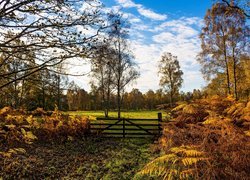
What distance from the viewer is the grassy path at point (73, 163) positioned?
7.36 meters

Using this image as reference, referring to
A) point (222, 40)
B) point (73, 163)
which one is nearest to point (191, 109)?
point (73, 163)

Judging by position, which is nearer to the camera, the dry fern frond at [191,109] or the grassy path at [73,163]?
the grassy path at [73,163]

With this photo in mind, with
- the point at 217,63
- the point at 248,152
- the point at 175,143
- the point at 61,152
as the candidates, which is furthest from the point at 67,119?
the point at 217,63

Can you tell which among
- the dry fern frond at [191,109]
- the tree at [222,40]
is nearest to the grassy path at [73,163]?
the dry fern frond at [191,109]

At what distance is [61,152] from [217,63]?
16090 mm

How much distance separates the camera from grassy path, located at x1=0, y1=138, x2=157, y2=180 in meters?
7.36

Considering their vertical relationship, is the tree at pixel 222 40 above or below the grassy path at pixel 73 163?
above

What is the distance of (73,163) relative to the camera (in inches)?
350

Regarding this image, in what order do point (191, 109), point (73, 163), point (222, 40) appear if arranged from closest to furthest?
point (191, 109), point (73, 163), point (222, 40)

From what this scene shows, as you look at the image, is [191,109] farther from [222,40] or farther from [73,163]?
[222,40]

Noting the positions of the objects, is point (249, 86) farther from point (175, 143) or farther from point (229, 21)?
point (175, 143)

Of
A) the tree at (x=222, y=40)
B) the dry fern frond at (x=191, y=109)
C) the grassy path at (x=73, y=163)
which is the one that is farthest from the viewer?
the tree at (x=222, y=40)

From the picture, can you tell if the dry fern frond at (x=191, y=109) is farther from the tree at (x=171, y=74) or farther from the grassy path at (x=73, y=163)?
the tree at (x=171, y=74)

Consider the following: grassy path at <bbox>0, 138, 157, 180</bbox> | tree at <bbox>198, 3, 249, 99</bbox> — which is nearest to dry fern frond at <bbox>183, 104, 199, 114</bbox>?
grassy path at <bbox>0, 138, 157, 180</bbox>
